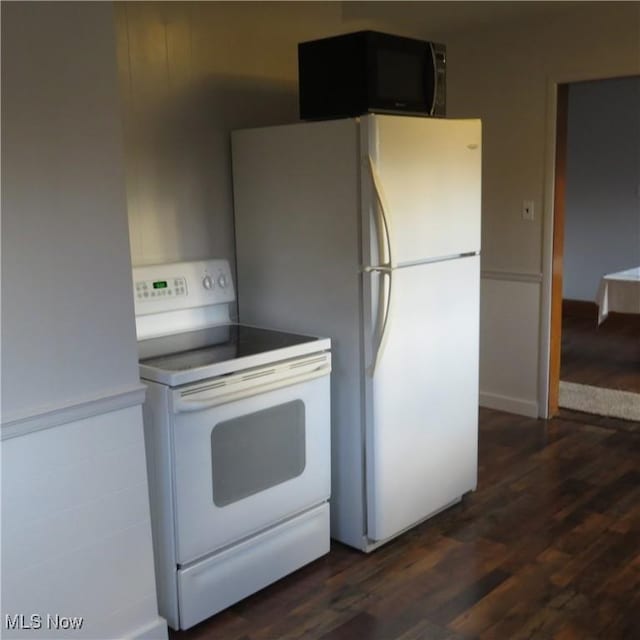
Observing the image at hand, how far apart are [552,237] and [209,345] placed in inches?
89.9

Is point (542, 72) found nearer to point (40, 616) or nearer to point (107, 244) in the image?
point (107, 244)

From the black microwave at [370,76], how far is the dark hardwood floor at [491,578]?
1.65 m

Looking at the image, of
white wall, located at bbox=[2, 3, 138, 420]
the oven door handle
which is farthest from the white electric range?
white wall, located at bbox=[2, 3, 138, 420]

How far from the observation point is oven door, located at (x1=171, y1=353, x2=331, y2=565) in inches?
89.3

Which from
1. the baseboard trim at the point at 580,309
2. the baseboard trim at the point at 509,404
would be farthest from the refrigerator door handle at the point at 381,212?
the baseboard trim at the point at 580,309

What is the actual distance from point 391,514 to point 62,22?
Result: 6.49 ft

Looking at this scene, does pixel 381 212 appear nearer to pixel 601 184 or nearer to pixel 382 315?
pixel 382 315

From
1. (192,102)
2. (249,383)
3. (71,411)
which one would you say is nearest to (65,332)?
(71,411)

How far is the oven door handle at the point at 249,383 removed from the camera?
7.28 feet

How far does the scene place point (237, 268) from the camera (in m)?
3.08

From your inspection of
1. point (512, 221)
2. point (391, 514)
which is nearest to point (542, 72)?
point (512, 221)

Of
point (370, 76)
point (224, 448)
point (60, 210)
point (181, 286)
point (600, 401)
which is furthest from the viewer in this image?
point (600, 401)

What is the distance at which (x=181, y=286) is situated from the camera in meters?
2.82

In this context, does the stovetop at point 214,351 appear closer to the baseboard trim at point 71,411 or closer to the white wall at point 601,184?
the baseboard trim at point 71,411
